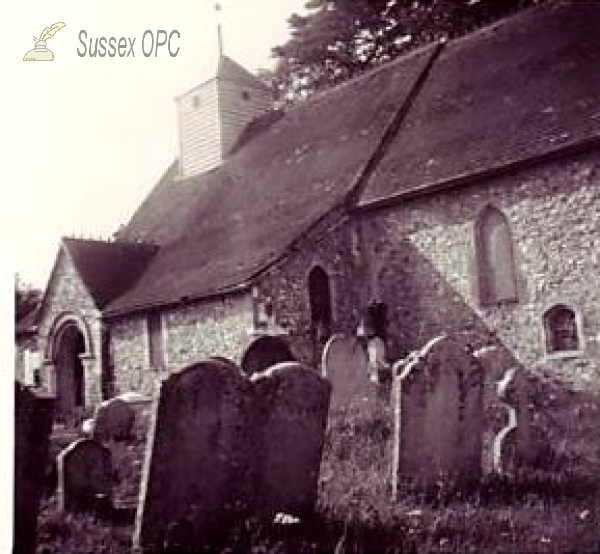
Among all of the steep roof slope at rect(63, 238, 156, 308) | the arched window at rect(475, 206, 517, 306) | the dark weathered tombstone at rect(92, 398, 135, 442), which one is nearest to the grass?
the dark weathered tombstone at rect(92, 398, 135, 442)

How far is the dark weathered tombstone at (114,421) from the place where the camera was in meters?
9.41

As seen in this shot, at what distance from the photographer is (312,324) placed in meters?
12.6

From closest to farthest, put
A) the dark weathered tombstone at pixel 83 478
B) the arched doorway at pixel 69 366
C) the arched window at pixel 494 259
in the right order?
1. the dark weathered tombstone at pixel 83 478
2. the arched window at pixel 494 259
3. the arched doorway at pixel 69 366

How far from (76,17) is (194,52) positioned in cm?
90

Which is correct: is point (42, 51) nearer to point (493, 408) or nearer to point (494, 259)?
point (493, 408)

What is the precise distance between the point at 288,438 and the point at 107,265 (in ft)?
33.3

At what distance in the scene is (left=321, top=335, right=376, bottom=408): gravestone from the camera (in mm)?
10008

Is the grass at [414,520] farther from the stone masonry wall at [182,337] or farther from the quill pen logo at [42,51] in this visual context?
the stone masonry wall at [182,337]

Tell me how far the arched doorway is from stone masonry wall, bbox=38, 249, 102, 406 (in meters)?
0.19

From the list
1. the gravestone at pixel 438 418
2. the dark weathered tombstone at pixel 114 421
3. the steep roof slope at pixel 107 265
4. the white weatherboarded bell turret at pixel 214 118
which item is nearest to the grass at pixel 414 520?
the gravestone at pixel 438 418

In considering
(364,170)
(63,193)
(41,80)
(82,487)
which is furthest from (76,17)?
(364,170)

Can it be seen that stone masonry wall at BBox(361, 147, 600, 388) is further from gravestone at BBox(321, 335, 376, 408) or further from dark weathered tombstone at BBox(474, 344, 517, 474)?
gravestone at BBox(321, 335, 376, 408)

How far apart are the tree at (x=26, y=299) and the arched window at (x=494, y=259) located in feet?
31.6

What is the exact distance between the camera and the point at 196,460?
5062 mm
